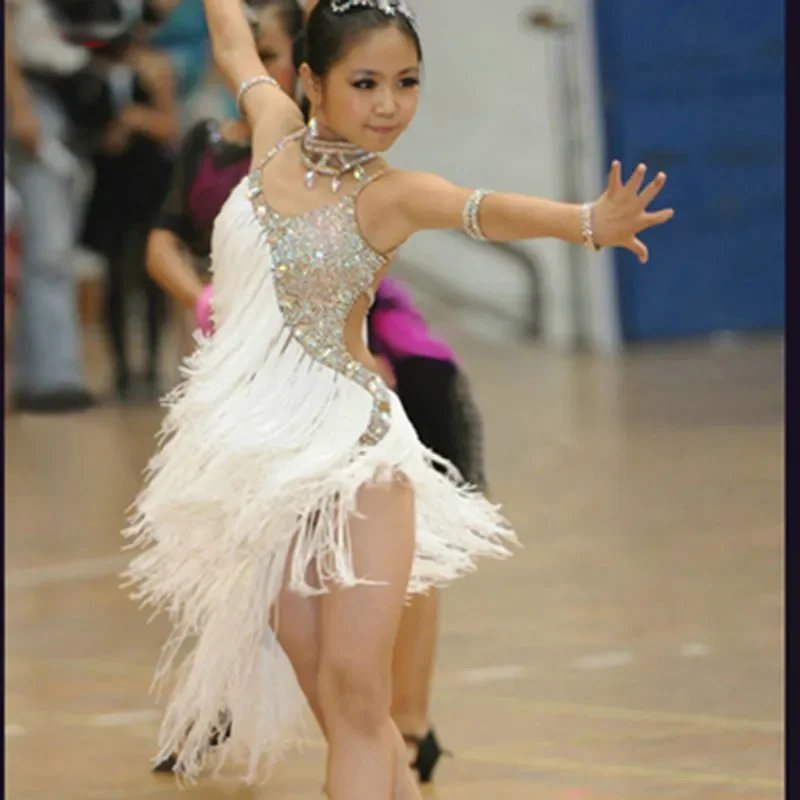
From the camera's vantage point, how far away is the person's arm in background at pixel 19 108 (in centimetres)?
937

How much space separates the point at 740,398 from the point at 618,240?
732 cm

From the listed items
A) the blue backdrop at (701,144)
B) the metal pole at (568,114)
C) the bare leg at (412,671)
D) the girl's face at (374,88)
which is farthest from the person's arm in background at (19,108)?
the girl's face at (374,88)

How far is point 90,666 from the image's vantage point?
197 inches

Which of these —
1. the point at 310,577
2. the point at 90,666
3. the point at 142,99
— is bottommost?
the point at 90,666

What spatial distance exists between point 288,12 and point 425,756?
1615 millimetres

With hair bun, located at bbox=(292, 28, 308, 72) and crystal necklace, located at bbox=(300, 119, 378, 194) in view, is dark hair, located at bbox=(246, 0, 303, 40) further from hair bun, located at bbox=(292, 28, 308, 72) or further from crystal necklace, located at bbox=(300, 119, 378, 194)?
crystal necklace, located at bbox=(300, 119, 378, 194)

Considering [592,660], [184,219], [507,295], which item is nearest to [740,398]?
[507,295]

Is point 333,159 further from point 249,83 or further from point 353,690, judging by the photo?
point 353,690

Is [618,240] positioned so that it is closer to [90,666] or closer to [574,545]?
[90,666]

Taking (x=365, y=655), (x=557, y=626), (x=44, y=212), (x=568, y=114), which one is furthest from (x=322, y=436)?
(x=568, y=114)

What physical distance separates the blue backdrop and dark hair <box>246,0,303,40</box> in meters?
8.48

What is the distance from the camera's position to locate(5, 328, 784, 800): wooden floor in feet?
13.1

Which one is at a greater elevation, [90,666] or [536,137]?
[536,137]

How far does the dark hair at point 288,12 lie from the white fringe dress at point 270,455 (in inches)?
33.4
